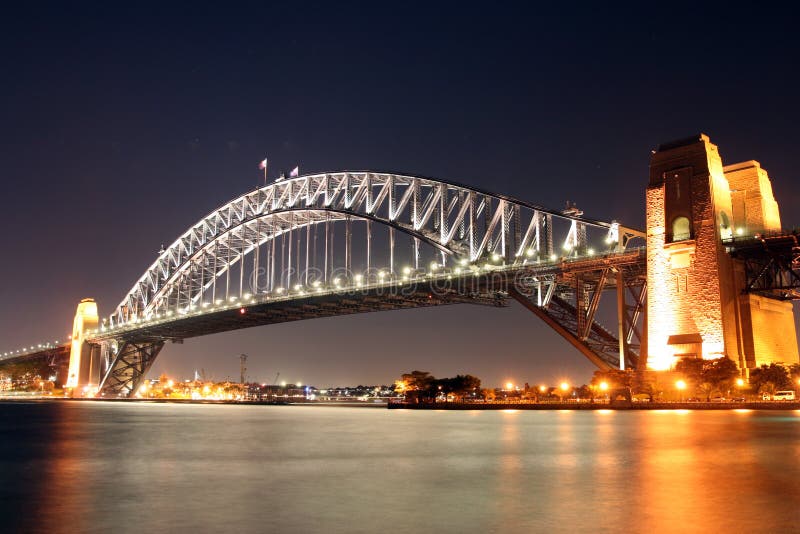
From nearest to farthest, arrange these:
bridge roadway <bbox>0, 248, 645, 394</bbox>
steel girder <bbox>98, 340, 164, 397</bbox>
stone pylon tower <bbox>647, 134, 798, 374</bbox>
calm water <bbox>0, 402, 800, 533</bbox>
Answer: calm water <bbox>0, 402, 800, 533</bbox>
stone pylon tower <bbox>647, 134, 798, 374</bbox>
bridge roadway <bbox>0, 248, 645, 394</bbox>
steel girder <bbox>98, 340, 164, 397</bbox>

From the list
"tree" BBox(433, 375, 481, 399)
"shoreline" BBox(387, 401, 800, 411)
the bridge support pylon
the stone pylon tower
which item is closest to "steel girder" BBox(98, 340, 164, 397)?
the bridge support pylon

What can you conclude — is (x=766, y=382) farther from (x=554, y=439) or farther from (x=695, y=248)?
(x=554, y=439)

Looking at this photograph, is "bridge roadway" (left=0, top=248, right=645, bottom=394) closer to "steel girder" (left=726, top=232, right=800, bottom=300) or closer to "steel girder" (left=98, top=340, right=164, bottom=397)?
"steel girder" (left=726, top=232, right=800, bottom=300)

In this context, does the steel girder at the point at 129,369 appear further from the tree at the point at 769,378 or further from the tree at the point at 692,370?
the tree at the point at 769,378

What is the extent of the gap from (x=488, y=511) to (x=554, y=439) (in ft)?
41.5

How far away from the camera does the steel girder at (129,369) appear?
91688mm

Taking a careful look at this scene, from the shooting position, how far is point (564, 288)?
48.3 m

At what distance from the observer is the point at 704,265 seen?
38.7m

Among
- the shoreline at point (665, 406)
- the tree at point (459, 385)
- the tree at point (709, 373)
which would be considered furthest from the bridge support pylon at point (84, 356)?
the tree at point (709, 373)

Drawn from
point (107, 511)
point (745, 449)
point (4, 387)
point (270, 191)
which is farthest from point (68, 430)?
point (4, 387)

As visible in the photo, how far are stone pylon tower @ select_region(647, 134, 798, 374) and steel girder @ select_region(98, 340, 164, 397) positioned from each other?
66020 millimetres

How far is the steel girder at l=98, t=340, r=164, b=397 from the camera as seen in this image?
9169 cm

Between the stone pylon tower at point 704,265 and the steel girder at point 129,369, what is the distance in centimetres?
6602

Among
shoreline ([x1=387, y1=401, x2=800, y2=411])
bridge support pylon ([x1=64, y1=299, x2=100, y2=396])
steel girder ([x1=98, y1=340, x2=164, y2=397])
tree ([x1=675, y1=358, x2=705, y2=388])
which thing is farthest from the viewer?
bridge support pylon ([x1=64, y1=299, x2=100, y2=396])
